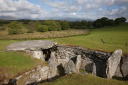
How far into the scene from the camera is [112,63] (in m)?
11.0

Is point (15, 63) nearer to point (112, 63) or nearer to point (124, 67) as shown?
point (112, 63)

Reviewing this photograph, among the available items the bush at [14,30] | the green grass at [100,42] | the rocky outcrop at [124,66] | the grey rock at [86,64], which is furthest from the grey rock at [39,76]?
the bush at [14,30]

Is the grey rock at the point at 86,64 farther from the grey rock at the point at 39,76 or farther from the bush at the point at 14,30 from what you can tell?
the bush at the point at 14,30

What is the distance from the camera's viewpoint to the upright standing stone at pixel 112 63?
1088 cm

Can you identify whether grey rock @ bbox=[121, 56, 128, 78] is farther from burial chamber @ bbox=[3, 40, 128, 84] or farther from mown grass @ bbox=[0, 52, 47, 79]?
mown grass @ bbox=[0, 52, 47, 79]

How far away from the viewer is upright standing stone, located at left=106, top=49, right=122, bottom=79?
10882 millimetres

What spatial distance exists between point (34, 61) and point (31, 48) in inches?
87.5

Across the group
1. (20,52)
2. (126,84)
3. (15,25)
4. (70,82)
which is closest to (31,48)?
(20,52)

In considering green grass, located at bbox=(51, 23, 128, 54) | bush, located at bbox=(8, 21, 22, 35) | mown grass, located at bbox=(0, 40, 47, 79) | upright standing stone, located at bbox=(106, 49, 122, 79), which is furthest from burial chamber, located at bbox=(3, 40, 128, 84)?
bush, located at bbox=(8, 21, 22, 35)

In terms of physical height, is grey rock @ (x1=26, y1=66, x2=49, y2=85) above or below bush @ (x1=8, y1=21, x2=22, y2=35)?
below

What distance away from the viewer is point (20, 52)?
12.2 metres

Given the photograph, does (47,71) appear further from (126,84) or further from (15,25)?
(15,25)

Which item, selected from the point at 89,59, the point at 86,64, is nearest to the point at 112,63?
the point at 89,59

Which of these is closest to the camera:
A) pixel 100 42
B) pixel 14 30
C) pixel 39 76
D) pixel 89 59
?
pixel 39 76
